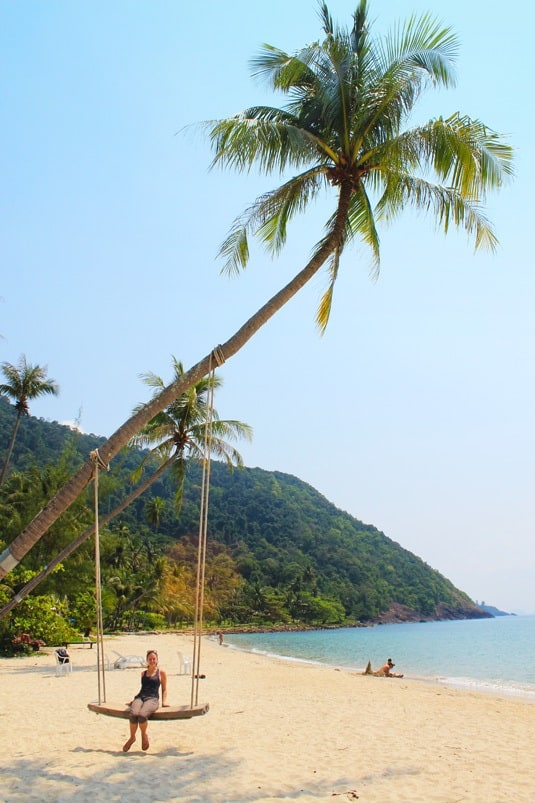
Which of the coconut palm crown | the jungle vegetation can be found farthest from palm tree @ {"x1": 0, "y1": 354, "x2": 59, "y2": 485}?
the coconut palm crown

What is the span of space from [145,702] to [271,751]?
5.28ft

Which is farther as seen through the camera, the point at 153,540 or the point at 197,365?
the point at 153,540

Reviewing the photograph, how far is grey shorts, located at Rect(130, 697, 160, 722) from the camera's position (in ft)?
21.5

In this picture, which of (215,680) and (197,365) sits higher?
(197,365)

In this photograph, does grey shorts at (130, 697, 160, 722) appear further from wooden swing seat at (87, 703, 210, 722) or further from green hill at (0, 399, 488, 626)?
green hill at (0, 399, 488, 626)

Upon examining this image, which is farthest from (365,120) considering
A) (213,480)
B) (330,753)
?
(213,480)

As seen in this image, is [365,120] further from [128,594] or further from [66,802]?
[128,594]

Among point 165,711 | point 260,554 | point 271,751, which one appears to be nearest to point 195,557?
point 260,554

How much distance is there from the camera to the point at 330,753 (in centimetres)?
725

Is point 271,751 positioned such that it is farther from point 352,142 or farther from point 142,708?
point 352,142

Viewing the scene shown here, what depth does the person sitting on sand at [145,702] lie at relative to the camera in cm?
657

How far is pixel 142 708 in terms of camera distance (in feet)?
21.7

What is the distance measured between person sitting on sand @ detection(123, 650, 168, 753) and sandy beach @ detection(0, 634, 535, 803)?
0.18 m

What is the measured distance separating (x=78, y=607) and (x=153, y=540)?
38.9m
